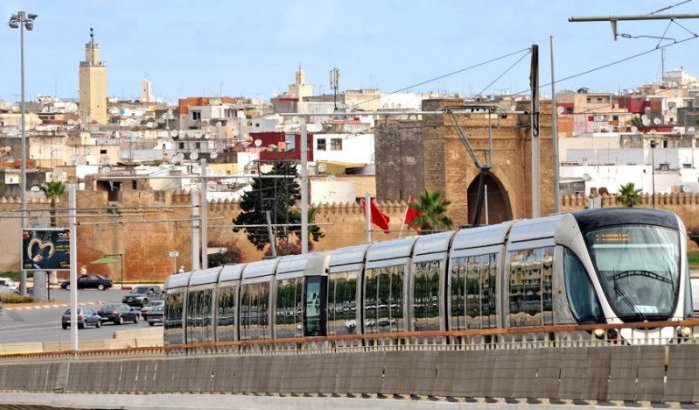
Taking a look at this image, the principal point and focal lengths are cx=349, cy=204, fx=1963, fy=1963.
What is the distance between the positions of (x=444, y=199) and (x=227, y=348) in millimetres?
64430

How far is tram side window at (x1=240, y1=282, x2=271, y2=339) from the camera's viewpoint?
34.6m

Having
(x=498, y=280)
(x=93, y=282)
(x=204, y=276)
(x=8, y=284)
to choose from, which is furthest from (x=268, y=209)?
(x=498, y=280)

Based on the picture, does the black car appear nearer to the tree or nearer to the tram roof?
the tram roof

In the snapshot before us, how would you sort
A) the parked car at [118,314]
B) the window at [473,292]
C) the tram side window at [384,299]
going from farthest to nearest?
1. the parked car at [118,314]
2. the tram side window at [384,299]
3. the window at [473,292]

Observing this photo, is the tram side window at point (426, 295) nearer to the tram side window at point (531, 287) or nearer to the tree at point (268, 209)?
the tram side window at point (531, 287)

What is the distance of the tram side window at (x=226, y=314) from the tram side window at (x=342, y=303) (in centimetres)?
510

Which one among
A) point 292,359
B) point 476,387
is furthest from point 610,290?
point 292,359

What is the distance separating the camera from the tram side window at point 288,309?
32.9 metres

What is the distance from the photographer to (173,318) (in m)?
41.1

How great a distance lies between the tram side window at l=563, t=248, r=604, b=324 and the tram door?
8.71m

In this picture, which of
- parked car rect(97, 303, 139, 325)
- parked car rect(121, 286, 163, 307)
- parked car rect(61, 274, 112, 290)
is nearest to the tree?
parked car rect(61, 274, 112, 290)

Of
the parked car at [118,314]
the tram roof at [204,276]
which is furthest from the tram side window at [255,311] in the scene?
the parked car at [118,314]

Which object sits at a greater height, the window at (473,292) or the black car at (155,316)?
the window at (473,292)

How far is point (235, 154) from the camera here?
139875mm
